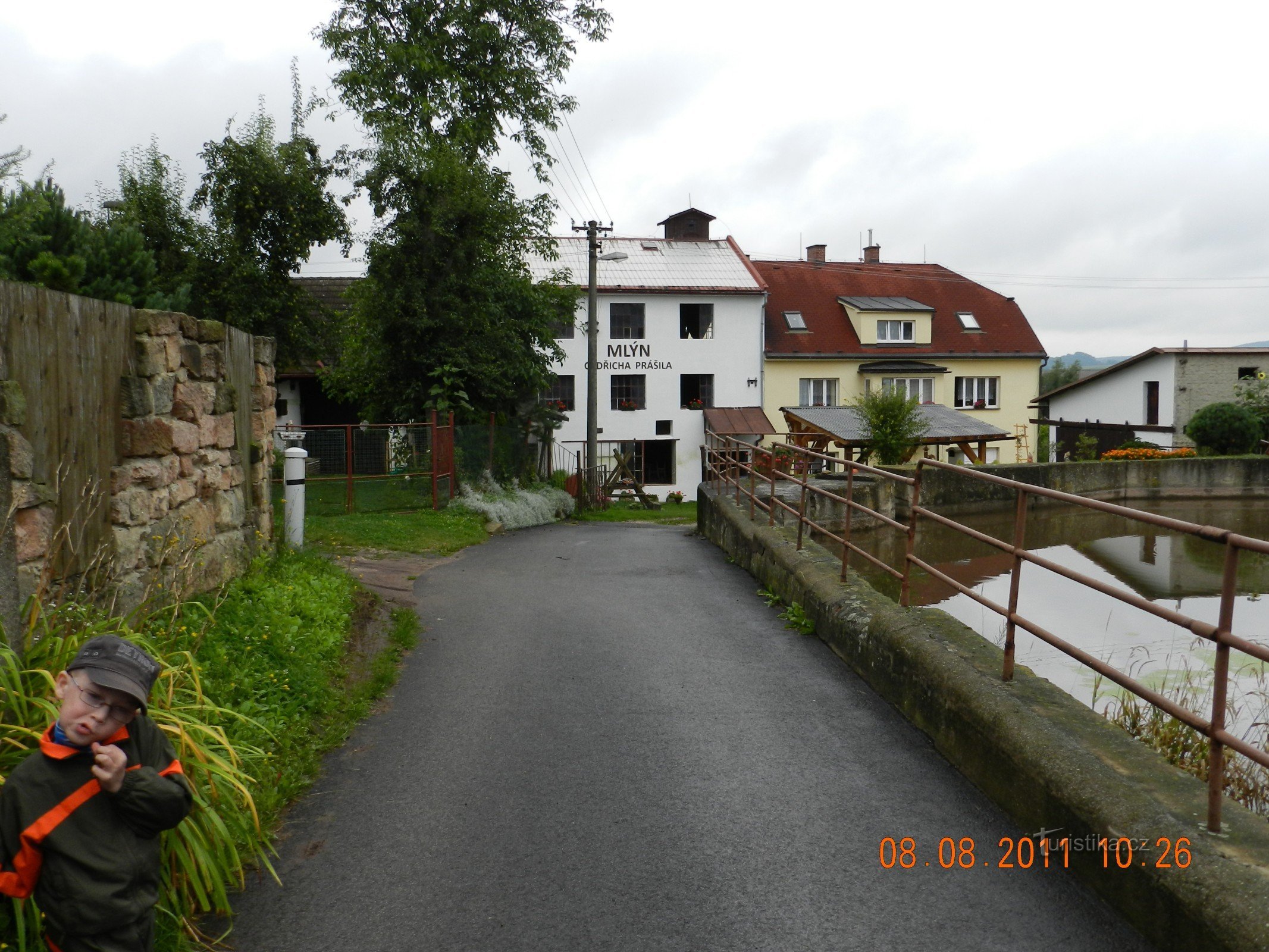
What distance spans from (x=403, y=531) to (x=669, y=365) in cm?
2448

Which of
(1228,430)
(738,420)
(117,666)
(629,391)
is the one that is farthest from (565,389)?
(117,666)

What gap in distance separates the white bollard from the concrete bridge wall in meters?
5.65

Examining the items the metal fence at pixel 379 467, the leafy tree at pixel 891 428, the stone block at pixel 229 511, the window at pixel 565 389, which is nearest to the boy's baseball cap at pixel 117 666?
the stone block at pixel 229 511

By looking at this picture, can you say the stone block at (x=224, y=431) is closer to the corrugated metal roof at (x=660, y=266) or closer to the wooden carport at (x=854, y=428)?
the wooden carport at (x=854, y=428)

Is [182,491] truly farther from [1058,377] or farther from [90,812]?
[1058,377]

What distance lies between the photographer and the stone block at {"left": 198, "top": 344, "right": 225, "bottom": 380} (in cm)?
674

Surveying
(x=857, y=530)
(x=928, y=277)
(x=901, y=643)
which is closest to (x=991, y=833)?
(x=901, y=643)

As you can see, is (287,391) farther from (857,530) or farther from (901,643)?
(901,643)

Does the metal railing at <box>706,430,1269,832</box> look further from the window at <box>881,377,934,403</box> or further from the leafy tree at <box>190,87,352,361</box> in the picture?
the window at <box>881,377,934,403</box>

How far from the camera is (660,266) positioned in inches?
1567

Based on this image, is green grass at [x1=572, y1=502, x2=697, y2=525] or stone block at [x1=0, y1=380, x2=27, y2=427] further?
green grass at [x1=572, y1=502, x2=697, y2=525]

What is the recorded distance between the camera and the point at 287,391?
32062mm

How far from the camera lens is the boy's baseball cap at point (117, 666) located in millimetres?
2801

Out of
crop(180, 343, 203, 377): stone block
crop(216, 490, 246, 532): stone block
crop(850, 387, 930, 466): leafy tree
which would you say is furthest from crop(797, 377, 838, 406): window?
crop(180, 343, 203, 377): stone block
